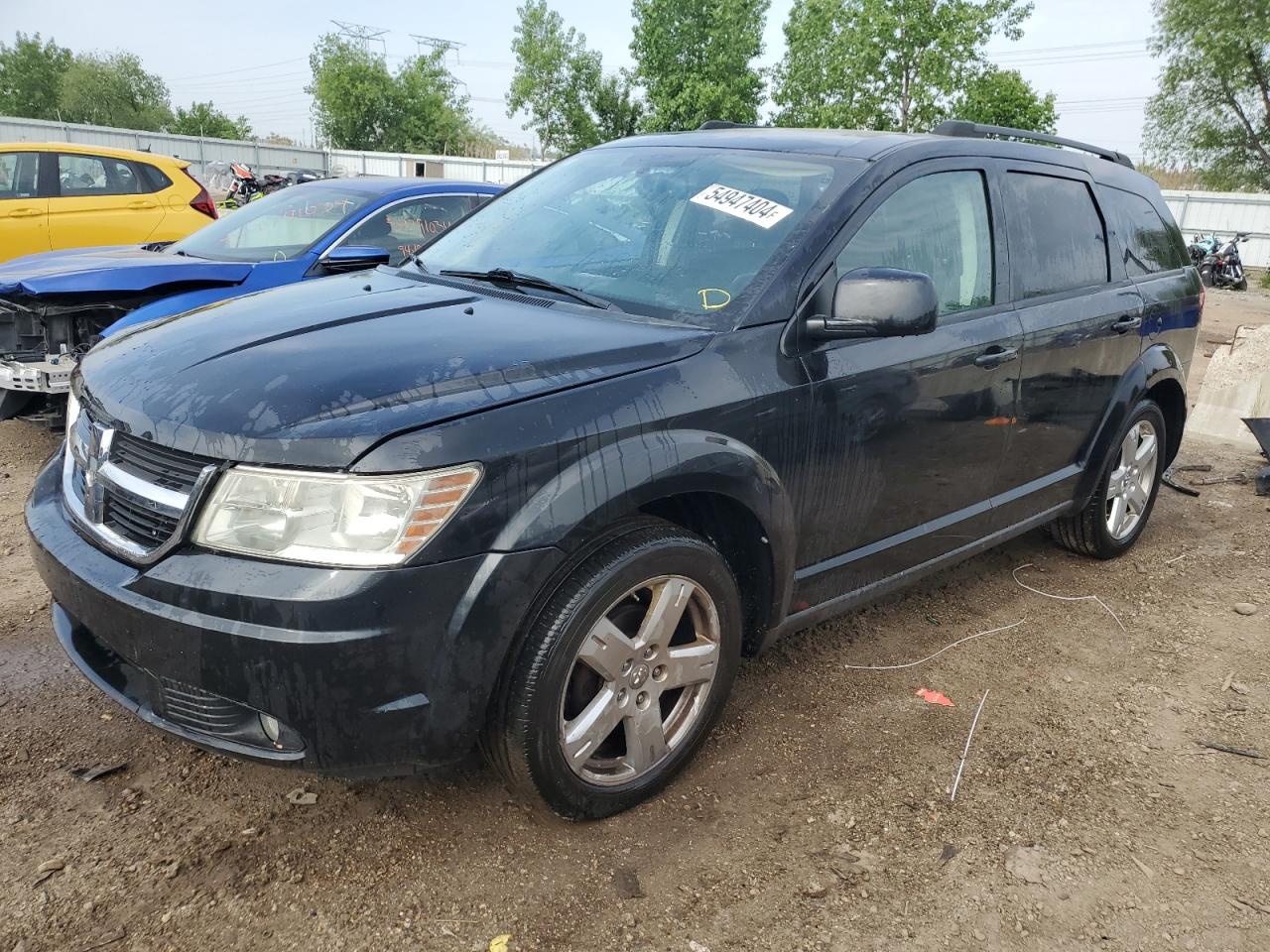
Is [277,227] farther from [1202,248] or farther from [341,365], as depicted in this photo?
[1202,248]

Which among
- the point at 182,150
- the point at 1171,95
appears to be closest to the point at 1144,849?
the point at 1171,95

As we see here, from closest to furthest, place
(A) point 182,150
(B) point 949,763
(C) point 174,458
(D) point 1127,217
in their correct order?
(C) point 174,458 < (B) point 949,763 < (D) point 1127,217 < (A) point 182,150

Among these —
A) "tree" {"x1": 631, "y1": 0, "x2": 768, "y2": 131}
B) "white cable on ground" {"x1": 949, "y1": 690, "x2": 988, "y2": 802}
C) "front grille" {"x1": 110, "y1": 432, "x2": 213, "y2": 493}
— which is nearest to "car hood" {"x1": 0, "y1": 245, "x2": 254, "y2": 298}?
"front grille" {"x1": 110, "y1": 432, "x2": 213, "y2": 493}

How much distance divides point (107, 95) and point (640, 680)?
81.4 m

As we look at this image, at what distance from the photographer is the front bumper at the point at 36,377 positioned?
5.22 meters

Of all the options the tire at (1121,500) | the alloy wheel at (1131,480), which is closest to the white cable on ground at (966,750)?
the tire at (1121,500)

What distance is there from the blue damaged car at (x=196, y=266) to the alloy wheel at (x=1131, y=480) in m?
3.62

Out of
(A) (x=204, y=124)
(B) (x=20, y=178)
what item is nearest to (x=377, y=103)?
(A) (x=204, y=124)

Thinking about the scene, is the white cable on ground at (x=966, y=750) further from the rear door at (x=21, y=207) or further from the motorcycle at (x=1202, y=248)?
the motorcycle at (x=1202, y=248)

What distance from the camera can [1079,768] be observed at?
2.96 metres

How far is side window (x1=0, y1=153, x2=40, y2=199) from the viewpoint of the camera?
890 cm

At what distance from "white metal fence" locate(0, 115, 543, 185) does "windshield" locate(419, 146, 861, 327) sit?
3477 cm

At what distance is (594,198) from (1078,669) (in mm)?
2473

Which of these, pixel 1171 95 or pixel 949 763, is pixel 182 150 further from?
pixel 949 763
